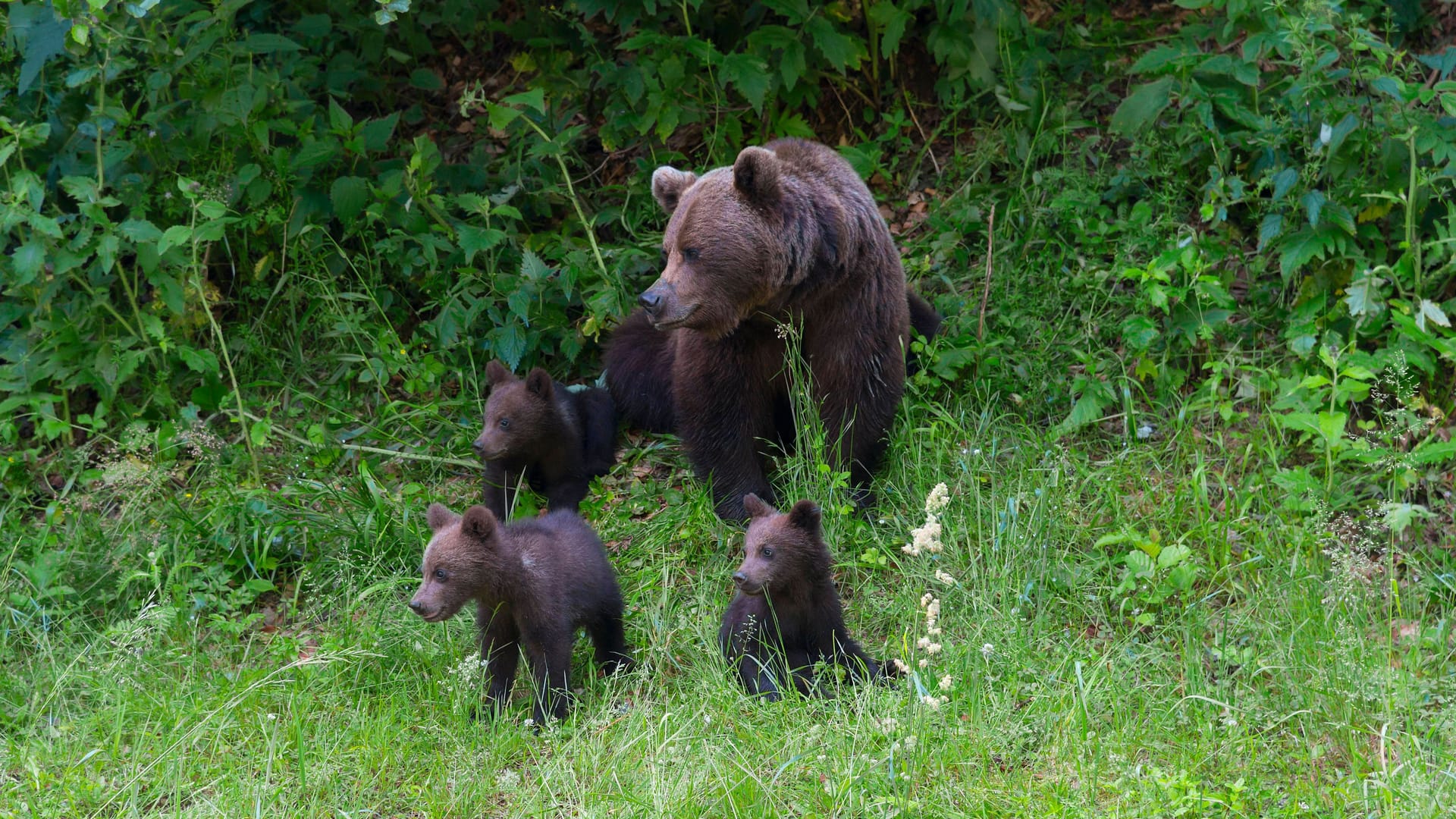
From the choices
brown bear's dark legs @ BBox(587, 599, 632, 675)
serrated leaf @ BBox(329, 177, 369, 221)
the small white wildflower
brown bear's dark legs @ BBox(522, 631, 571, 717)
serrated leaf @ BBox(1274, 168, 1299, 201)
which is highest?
serrated leaf @ BBox(329, 177, 369, 221)

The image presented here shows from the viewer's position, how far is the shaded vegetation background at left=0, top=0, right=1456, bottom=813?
5883 mm

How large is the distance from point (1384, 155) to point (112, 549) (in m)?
6.05

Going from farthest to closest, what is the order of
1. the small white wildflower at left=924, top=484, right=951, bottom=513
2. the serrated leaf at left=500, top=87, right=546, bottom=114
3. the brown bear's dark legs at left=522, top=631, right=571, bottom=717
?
the serrated leaf at left=500, top=87, right=546, bottom=114
the brown bear's dark legs at left=522, top=631, right=571, bottom=717
the small white wildflower at left=924, top=484, right=951, bottom=513

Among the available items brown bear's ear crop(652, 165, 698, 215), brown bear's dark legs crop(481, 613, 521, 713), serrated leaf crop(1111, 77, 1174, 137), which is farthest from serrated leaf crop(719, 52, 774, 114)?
brown bear's dark legs crop(481, 613, 521, 713)

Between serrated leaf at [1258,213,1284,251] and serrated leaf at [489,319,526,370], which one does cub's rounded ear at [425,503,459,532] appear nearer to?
serrated leaf at [489,319,526,370]

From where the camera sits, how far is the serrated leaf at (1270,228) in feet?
21.7

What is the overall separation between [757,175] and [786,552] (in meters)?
→ 1.64

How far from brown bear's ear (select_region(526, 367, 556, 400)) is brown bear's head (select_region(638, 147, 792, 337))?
0.91m

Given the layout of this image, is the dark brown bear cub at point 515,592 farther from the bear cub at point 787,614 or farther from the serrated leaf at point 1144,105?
the serrated leaf at point 1144,105

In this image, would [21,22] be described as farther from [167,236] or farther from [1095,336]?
[1095,336]

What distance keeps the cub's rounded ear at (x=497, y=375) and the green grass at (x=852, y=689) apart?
0.64m

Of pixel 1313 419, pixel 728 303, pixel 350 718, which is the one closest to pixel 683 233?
pixel 728 303

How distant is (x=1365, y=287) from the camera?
20.6 feet

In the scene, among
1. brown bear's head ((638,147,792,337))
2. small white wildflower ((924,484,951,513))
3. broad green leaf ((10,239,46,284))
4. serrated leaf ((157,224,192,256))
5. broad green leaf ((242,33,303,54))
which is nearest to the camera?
small white wildflower ((924,484,951,513))
